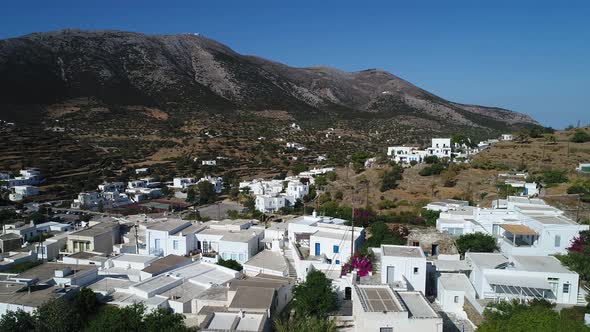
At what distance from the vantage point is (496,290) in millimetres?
13438

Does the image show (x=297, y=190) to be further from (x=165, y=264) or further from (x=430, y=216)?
(x=165, y=264)

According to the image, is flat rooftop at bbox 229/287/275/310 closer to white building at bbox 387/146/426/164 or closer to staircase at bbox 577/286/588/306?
staircase at bbox 577/286/588/306

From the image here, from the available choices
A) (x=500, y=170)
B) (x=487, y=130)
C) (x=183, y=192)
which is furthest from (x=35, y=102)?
(x=487, y=130)

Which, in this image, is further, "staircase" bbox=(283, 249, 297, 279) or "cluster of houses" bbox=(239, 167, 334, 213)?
"cluster of houses" bbox=(239, 167, 334, 213)

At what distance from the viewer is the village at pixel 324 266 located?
42.7 feet

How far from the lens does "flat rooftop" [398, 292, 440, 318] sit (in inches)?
439

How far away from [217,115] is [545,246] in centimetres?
6908

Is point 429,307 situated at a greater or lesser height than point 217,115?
lesser

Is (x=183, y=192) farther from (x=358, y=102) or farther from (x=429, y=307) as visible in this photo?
(x=358, y=102)

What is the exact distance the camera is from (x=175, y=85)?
309 feet

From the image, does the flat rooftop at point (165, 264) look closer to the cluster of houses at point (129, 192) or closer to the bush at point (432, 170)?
the cluster of houses at point (129, 192)

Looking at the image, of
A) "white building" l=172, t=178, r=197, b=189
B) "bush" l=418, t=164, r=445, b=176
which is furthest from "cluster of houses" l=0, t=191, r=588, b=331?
"white building" l=172, t=178, r=197, b=189

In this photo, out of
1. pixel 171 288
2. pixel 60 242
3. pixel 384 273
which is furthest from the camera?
pixel 60 242

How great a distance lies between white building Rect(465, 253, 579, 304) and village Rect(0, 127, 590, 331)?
0.03 m
